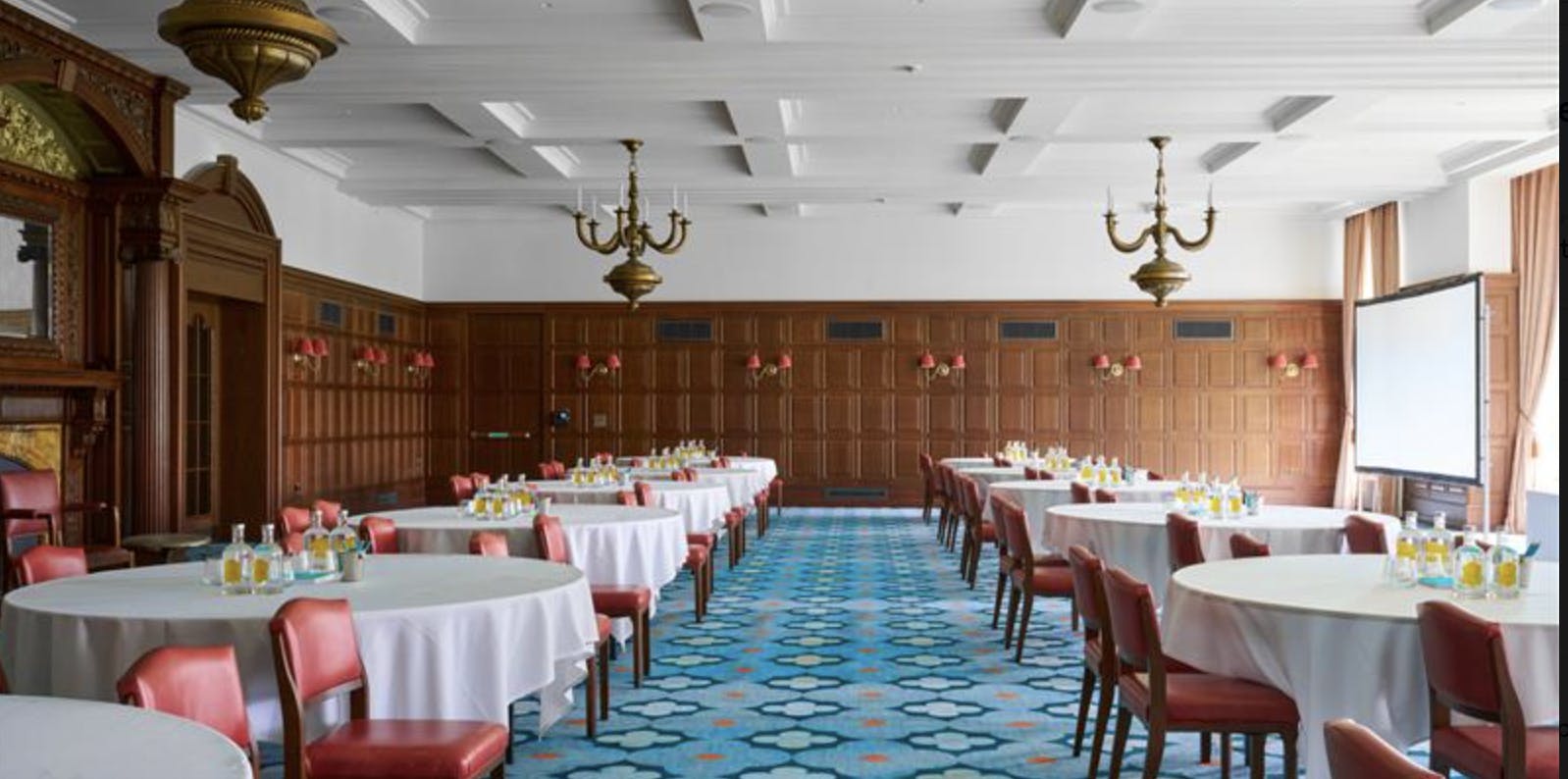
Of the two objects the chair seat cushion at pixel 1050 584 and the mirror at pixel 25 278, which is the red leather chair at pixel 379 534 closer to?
the chair seat cushion at pixel 1050 584

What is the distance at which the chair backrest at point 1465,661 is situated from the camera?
3643 mm

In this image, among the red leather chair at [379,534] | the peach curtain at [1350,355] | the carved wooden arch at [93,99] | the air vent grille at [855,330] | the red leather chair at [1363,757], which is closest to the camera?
the red leather chair at [1363,757]

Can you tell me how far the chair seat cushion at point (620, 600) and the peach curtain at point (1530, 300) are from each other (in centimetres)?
1195

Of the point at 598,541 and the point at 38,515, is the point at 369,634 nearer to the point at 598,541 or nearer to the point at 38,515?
the point at 598,541

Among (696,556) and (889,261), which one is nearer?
(696,556)

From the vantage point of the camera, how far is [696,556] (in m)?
9.10

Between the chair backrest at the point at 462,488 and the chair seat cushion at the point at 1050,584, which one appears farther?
the chair backrest at the point at 462,488

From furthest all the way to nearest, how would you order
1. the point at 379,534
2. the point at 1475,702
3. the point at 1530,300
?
the point at 1530,300, the point at 379,534, the point at 1475,702

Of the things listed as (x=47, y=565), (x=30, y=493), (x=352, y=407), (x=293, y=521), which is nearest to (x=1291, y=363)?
(x=352, y=407)

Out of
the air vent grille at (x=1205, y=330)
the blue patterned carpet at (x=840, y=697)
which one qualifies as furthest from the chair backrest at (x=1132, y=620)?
the air vent grille at (x=1205, y=330)

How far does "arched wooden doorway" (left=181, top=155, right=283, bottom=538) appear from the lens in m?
12.9

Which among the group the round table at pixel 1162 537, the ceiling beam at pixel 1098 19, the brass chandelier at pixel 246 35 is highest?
the ceiling beam at pixel 1098 19

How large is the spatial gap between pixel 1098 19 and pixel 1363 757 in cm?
778

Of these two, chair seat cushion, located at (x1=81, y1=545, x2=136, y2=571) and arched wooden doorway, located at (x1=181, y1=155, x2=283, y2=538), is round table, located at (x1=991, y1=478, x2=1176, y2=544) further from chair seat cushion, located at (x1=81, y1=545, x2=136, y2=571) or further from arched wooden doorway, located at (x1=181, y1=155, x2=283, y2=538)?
arched wooden doorway, located at (x1=181, y1=155, x2=283, y2=538)
